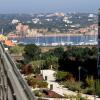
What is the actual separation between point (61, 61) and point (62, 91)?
24.6 feet

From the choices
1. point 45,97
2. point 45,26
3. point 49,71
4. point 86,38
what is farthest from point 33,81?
point 45,26

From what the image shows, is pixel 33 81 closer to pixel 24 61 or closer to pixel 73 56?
pixel 73 56

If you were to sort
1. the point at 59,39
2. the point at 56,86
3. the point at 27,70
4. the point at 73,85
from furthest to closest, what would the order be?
the point at 59,39 < the point at 27,70 < the point at 56,86 < the point at 73,85

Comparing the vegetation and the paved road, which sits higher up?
the vegetation

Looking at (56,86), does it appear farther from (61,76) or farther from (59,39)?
(59,39)

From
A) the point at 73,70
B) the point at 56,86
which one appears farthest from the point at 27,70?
the point at 56,86

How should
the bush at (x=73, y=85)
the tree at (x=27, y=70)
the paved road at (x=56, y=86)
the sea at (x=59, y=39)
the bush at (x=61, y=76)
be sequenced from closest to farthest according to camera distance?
the paved road at (x=56, y=86), the bush at (x=73, y=85), the bush at (x=61, y=76), the tree at (x=27, y=70), the sea at (x=59, y=39)

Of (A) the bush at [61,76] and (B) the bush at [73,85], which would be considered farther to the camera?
(A) the bush at [61,76]

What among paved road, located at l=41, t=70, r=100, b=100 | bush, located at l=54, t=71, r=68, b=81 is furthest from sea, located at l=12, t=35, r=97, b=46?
bush, located at l=54, t=71, r=68, b=81

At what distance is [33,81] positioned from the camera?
21.4m

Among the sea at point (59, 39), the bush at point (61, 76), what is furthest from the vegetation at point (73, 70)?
the sea at point (59, 39)

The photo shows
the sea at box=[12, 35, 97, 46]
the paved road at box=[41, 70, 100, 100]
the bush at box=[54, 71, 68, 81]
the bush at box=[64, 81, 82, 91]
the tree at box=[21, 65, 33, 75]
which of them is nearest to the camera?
the paved road at box=[41, 70, 100, 100]

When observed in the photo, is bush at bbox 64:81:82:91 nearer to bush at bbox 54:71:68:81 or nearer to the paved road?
the paved road

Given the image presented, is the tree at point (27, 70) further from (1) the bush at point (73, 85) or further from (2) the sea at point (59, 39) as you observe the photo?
(2) the sea at point (59, 39)
